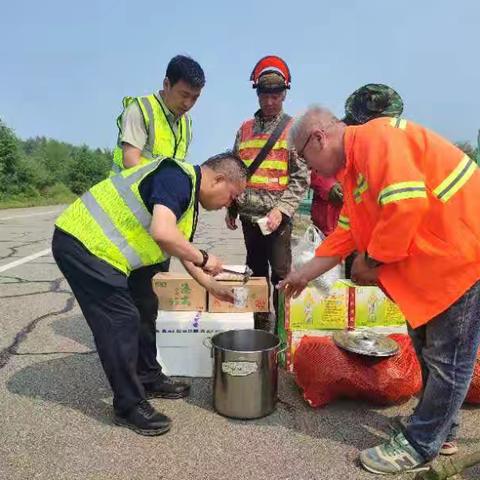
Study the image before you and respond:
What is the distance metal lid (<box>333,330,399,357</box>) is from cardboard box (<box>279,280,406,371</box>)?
0.20 metres

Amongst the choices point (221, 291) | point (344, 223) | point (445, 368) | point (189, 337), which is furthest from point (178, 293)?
point (445, 368)

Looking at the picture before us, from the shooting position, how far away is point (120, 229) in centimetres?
287

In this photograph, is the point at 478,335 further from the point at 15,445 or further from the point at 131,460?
the point at 15,445

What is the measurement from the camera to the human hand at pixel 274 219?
399 cm

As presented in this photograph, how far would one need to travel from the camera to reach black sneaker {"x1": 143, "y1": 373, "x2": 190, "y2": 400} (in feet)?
11.3

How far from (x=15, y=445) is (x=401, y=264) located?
2.18 m

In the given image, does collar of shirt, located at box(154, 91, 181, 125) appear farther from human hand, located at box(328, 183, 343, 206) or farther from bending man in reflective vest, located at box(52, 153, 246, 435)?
human hand, located at box(328, 183, 343, 206)

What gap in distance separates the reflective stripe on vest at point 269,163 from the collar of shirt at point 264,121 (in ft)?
0.29

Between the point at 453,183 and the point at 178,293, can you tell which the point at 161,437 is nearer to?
the point at 178,293

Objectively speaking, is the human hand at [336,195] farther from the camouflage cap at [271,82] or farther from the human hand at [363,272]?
the human hand at [363,272]

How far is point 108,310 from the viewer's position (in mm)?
2922

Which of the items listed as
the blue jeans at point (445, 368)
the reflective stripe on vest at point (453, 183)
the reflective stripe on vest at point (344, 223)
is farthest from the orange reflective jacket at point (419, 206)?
the reflective stripe on vest at point (344, 223)

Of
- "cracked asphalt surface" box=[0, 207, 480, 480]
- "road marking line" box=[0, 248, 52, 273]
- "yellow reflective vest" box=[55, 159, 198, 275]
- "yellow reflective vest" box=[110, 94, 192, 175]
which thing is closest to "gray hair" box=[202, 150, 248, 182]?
"yellow reflective vest" box=[55, 159, 198, 275]

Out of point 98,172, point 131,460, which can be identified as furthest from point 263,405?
point 98,172
